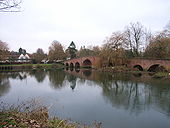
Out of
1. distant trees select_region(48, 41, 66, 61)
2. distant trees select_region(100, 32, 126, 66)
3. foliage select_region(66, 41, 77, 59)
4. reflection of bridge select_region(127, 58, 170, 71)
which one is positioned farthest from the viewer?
foliage select_region(66, 41, 77, 59)

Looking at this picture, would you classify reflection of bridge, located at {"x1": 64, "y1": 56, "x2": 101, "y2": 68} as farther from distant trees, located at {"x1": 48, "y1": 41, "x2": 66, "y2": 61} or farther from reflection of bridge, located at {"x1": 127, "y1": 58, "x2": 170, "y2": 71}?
reflection of bridge, located at {"x1": 127, "y1": 58, "x2": 170, "y2": 71}

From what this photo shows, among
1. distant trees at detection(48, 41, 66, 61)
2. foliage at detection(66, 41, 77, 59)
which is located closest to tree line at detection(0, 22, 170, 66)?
distant trees at detection(48, 41, 66, 61)

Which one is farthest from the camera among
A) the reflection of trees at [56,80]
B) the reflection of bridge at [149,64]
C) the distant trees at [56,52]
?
the distant trees at [56,52]

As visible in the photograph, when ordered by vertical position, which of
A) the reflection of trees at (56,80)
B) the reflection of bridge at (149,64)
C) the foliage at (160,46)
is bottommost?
the reflection of trees at (56,80)

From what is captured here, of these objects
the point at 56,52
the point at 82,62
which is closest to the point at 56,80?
the point at 82,62

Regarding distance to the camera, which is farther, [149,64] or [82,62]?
[82,62]

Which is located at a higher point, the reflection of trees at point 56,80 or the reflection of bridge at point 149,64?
the reflection of bridge at point 149,64

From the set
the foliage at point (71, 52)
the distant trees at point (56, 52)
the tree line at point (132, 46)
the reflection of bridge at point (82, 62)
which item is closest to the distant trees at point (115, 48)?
the tree line at point (132, 46)

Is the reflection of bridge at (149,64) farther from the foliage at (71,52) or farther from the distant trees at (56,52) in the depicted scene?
the foliage at (71,52)

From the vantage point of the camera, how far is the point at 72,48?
58.3 meters

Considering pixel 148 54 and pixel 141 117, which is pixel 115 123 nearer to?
pixel 141 117

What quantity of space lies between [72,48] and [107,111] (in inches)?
2023

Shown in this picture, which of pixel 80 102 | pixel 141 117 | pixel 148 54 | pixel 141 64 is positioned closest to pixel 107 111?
pixel 141 117

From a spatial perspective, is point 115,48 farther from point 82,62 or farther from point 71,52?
point 71,52
